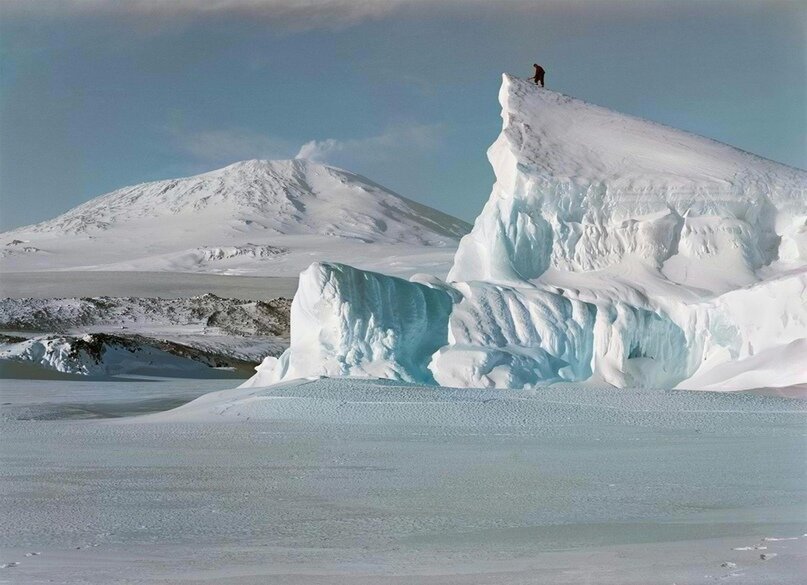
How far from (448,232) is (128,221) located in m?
25.8

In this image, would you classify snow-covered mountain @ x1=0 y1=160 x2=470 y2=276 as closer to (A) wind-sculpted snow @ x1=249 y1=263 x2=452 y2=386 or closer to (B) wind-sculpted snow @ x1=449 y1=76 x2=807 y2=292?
(B) wind-sculpted snow @ x1=449 y1=76 x2=807 y2=292

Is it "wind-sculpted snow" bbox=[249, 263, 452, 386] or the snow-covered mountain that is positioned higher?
the snow-covered mountain

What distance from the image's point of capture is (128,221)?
8869 cm

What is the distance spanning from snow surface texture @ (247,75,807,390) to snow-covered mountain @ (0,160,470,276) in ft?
120

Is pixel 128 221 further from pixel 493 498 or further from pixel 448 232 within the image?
pixel 493 498

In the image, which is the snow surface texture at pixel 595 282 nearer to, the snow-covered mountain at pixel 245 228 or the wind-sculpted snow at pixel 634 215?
the wind-sculpted snow at pixel 634 215

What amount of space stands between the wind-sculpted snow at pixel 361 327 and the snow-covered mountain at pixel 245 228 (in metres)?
38.6

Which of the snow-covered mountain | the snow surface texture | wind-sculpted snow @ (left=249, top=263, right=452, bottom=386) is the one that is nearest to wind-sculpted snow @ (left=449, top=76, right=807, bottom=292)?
the snow surface texture

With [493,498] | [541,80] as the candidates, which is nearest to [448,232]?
[541,80]

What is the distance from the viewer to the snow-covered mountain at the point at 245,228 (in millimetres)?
66500

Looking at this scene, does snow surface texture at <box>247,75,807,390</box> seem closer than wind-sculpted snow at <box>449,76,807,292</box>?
Yes

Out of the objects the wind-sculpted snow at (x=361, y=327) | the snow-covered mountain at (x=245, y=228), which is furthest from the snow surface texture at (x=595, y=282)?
the snow-covered mountain at (x=245, y=228)

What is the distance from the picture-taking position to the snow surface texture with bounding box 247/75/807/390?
14.5m

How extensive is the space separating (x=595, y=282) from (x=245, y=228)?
6671cm
